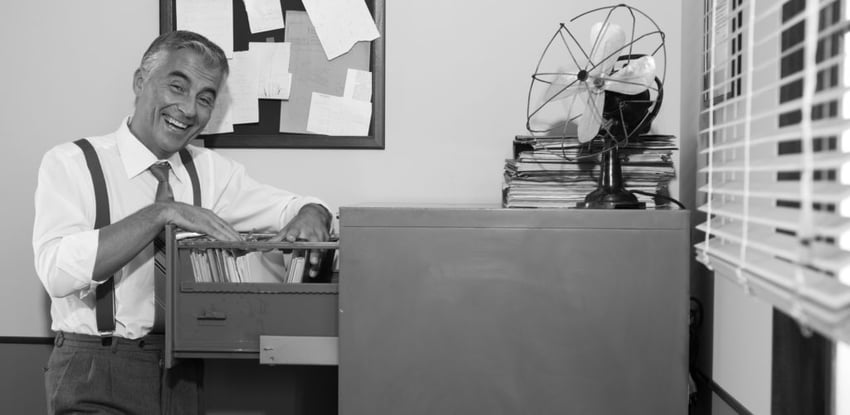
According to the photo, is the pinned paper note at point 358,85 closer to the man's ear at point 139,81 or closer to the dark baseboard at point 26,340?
the man's ear at point 139,81

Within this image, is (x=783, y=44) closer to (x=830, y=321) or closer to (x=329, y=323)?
(x=830, y=321)

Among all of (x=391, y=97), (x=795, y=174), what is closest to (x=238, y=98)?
(x=391, y=97)

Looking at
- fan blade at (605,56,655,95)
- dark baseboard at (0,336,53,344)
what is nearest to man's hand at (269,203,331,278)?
fan blade at (605,56,655,95)

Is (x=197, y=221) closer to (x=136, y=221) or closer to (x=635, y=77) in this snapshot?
(x=136, y=221)

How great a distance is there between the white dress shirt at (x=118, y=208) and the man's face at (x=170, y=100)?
0.15ft

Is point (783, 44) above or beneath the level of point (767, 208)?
above

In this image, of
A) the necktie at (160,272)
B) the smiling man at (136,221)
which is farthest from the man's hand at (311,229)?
the necktie at (160,272)

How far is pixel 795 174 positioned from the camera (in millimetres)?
1107

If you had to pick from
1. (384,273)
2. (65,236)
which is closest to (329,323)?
(384,273)

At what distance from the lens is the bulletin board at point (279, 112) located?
6.48 ft

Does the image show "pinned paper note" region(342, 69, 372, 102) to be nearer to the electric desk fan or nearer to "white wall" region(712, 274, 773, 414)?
the electric desk fan

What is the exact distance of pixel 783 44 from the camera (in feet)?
3.83

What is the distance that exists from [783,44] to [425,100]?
104cm

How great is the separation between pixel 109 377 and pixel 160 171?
542 millimetres
